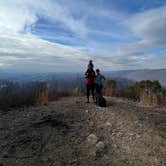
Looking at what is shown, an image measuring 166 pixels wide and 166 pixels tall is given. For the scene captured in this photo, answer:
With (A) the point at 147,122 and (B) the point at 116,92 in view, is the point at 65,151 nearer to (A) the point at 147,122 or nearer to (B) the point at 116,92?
(A) the point at 147,122

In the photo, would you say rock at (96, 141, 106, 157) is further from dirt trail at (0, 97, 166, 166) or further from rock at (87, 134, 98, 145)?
rock at (87, 134, 98, 145)

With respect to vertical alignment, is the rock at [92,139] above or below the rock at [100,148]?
above

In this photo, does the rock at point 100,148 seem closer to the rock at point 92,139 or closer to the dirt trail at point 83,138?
the dirt trail at point 83,138

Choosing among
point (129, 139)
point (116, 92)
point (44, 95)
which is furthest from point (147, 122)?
point (116, 92)

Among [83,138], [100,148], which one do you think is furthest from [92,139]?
[100,148]

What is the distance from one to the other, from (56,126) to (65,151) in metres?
1.49

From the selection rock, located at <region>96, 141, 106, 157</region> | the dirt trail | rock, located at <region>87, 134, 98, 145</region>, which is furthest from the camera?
rock, located at <region>87, 134, 98, 145</region>

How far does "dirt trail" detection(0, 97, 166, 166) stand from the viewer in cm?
445

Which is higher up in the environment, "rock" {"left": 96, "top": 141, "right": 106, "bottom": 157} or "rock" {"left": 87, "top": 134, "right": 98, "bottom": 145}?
"rock" {"left": 87, "top": 134, "right": 98, "bottom": 145}

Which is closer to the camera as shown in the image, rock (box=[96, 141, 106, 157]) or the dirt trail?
the dirt trail

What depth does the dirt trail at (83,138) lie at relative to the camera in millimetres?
4449

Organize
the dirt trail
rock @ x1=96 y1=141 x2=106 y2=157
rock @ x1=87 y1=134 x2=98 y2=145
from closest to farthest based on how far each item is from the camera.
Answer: the dirt trail < rock @ x1=96 y1=141 x2=106 y2=157 < rock @ x1=87 y1=134 x2=98 y2=145

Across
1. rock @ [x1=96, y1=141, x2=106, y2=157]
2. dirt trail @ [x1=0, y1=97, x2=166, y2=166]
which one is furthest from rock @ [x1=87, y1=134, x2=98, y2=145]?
rock @ [x1=96, y1=141, x2=106, y2=157]

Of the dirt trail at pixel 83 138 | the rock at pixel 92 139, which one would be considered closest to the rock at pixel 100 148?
the dirt trail at pixel 83 138
